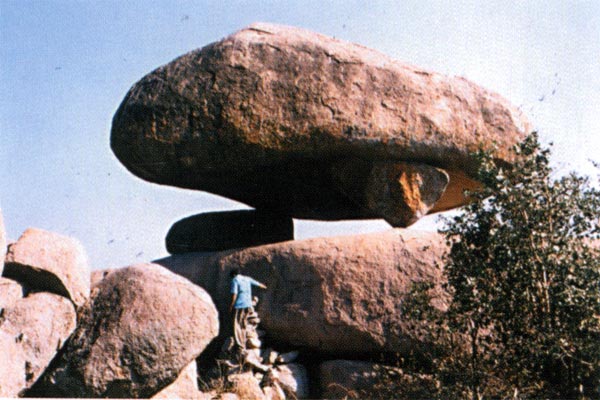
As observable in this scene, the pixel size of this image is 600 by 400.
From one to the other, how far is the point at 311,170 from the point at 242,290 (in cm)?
237

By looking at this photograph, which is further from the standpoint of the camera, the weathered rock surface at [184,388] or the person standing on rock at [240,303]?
the person standing on rock at [240,303]

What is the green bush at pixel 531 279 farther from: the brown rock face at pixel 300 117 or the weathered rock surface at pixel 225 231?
the weathered rock surface at pixel 225 231

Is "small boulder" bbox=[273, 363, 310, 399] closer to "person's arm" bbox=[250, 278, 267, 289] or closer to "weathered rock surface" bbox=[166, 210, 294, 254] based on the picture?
"person's arm" bbox=[250, 278, 267, 289]

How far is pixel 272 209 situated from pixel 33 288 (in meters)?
5.51

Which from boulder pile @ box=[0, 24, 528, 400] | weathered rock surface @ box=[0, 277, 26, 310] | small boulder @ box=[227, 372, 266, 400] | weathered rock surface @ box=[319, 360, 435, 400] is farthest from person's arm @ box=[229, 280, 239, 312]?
weathered rock surface @ box=[0, 277, 26, 310]

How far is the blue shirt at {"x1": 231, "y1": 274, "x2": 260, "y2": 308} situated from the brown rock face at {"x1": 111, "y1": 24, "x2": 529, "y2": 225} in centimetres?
172

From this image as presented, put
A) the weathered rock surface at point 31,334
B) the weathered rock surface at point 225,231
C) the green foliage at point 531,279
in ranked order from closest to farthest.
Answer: the green foliage at point 531,279, the weathered rock surface at point 31,334, the weathered rock surface at point 225,231

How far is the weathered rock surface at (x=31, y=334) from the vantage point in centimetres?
721

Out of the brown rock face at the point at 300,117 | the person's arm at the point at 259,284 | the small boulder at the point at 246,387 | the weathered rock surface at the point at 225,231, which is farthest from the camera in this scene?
the weathered rock surface at the point at 225,231

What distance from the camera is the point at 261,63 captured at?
1064 cm

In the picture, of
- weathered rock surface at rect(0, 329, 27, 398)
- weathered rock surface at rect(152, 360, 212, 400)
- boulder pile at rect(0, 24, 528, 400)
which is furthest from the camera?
boulder pile at rect(0, 24, 528, 400)

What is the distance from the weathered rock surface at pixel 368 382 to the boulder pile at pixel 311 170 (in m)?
0.02

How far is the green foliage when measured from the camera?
6.58 meters

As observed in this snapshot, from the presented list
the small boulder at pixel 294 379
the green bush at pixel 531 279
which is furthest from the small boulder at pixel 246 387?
the green bush at pixel 531 279
